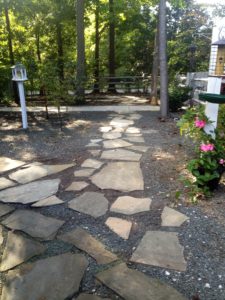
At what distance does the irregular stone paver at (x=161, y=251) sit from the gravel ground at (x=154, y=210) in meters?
0.05

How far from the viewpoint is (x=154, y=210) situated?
292cm

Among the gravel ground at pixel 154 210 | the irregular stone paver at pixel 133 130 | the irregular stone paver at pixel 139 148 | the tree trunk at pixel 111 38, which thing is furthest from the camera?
the tree trunk at pixel 111 38

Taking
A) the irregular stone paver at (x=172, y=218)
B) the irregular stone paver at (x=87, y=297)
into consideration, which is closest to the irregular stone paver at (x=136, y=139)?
the irregular stone paver at (x=172, y=218)

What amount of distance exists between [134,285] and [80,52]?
27.9 feet

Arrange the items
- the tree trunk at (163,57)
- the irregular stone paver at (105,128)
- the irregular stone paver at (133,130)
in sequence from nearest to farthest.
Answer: the irregular stone paver at (133,130)
the irregular stone paver at (105,128)
the tree trunk at (163,57)

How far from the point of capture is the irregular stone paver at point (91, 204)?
2.91 meters

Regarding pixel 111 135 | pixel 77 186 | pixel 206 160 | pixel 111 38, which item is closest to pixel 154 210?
pixel 206 160

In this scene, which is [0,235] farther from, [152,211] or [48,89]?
[48,89]

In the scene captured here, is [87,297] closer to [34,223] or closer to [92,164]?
[34,223]

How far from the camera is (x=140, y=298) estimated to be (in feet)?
6.06

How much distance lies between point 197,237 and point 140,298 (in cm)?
85

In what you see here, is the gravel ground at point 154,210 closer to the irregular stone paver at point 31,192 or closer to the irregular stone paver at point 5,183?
the irregular stone paver at point 31,192

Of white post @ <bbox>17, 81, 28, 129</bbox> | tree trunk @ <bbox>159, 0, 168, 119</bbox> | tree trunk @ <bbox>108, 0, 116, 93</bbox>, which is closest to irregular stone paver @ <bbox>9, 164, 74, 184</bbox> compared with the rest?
white post @ <bbox>17, 81, 28, 129</bbox>

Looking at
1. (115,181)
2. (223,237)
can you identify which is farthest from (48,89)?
(223,237)
